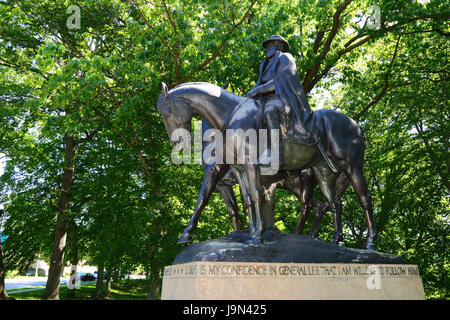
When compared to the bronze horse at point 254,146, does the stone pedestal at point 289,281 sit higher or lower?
lower

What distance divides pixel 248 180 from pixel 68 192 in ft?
53.9

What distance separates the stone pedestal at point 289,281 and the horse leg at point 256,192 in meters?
0.80

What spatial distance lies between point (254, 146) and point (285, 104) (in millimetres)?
935

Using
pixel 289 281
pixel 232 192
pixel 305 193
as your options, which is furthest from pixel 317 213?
pixel 289 281

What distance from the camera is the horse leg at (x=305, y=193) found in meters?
7.70

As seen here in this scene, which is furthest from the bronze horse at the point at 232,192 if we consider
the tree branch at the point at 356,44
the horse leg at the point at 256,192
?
the tree branch at the point at 356,44

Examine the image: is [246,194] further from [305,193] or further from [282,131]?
[305,193]

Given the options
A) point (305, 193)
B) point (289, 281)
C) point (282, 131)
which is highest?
point (282, 131)

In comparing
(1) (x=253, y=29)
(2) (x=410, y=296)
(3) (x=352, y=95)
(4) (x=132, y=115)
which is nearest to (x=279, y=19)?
(1) (x=253, y=29)

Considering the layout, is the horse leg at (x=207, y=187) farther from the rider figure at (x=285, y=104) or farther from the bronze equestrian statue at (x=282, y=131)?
the rider figure at (x=285, y=104)

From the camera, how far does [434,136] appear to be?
16.6 meters

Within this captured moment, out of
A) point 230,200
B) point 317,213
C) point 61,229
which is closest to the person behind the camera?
point 230,200

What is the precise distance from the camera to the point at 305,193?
25.3ft

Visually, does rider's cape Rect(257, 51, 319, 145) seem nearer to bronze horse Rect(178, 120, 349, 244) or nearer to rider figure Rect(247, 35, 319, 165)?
rider figure Rect(247, 35, 319, 165)
